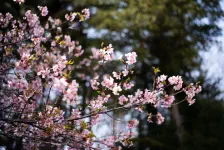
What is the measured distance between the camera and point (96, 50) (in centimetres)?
734

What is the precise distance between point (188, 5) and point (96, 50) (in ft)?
9.70

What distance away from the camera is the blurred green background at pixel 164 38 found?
7.32 m

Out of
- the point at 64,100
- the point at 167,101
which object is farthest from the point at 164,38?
the point at 64,100

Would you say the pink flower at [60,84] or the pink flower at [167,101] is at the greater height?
the pink flower at [167,101]

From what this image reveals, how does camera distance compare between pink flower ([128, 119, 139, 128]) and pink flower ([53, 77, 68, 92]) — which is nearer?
pink flower ([53, 77, 68, 92])

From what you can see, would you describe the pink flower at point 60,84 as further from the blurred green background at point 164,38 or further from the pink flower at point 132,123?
the blurred green background at point 164,38

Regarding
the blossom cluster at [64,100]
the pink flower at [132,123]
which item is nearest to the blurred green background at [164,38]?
the blossom cluster at [64,100]

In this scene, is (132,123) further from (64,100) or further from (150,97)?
(64,100)

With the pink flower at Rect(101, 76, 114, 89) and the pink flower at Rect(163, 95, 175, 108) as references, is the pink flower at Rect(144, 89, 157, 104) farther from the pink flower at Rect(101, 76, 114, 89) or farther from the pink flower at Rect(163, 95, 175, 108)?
the pink flower at Rect(101, 76, 114, 89)

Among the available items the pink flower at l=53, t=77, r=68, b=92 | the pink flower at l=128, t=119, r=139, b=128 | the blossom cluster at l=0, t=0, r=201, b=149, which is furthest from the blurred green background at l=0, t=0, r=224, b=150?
the pink flower at l=53, t=77, r=68, b=92

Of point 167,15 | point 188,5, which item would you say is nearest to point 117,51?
point 167,15

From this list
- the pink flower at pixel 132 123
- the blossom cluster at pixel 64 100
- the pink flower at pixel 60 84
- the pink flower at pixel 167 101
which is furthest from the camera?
the pink flower at pixel 132 123

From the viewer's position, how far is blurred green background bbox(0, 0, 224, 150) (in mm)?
7316

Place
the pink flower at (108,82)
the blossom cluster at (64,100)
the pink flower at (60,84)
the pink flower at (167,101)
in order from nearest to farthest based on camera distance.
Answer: the pink flower at (60,84)
the blossom cluster at (64,100)
the pink flower at (108,82)
the pink flower at (167,101)
